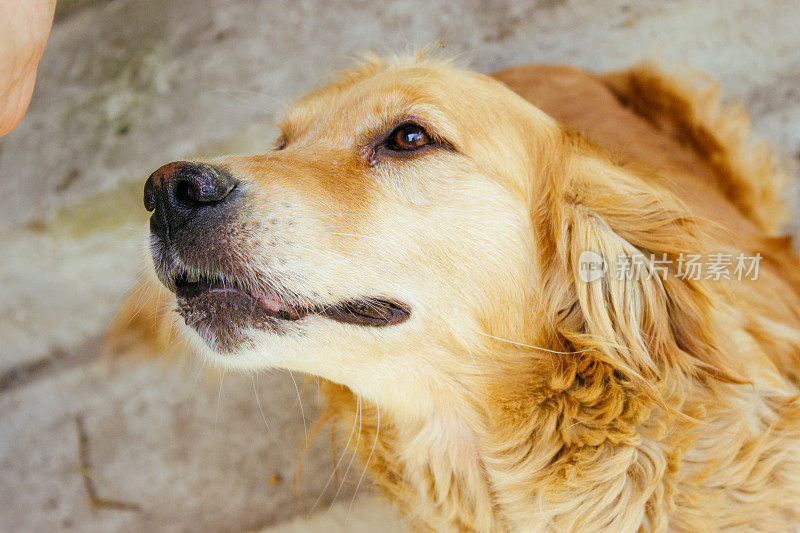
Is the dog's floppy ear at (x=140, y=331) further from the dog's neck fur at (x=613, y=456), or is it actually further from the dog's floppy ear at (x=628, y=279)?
the dog's floppy ear at (x=628, y=279)

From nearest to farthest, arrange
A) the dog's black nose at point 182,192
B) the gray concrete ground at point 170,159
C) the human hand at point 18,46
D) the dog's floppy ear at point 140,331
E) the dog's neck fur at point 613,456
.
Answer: the dog's black nose at point 182,192 → the human hand at point 18,46 → the dog's neck fur at point 613,456 → the dog's floppy ear at point 140,331 → the gray concrete ground at point 170,159

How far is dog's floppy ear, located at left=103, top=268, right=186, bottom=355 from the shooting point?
2.75 m

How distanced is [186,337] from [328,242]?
1.67 ft

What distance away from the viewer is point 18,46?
168 cm

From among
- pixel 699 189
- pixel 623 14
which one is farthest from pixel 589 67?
pixel 699 189

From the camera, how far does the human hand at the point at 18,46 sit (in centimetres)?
164

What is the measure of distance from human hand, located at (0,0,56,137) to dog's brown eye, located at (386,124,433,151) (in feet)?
3.38

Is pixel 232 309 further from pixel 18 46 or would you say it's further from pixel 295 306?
pixel 18 46

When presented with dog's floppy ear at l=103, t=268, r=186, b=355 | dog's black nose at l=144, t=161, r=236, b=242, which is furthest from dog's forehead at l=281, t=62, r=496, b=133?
dog's floppy ear at l=103, t=268, r=186, b=355

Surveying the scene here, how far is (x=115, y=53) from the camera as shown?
3.98 meters

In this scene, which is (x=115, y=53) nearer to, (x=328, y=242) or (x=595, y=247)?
(x=328, y=242)

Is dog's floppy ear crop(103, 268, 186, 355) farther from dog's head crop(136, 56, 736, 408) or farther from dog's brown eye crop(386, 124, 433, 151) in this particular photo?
dog's brown eye crop(386, 124, 433, 151)

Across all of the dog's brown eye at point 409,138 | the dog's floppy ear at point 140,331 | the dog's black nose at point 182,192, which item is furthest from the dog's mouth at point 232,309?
the dog's floppy ear at point 140,331

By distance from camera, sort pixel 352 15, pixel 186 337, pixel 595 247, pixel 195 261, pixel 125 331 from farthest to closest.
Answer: pixel 352 15 → pixel 125 331 → pixel 595 247 → pixel 186 337 → pixel 195 261
